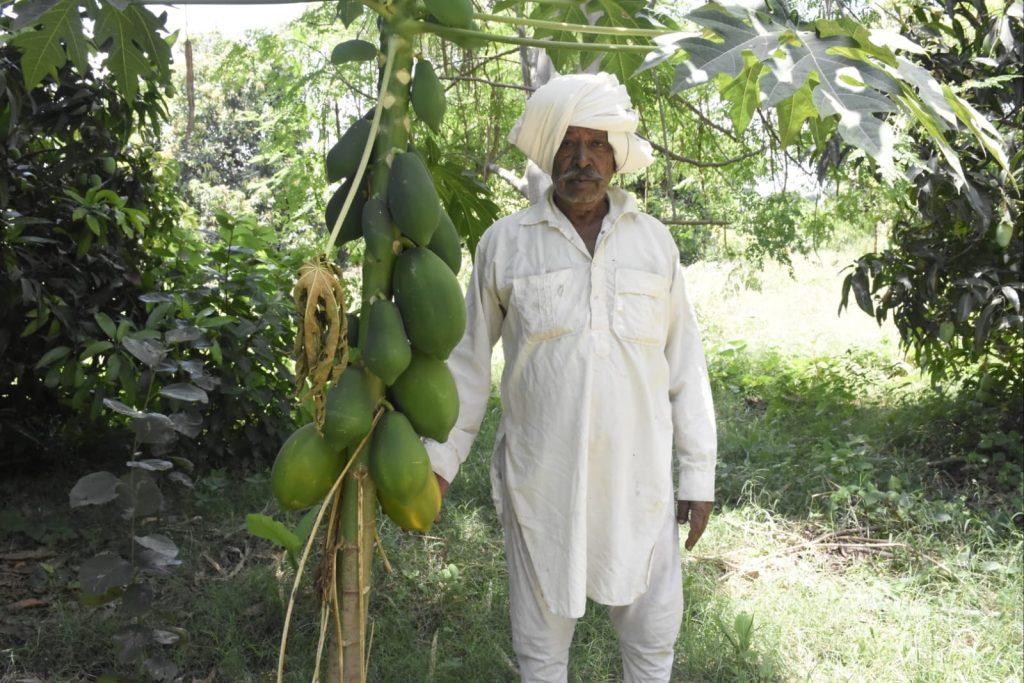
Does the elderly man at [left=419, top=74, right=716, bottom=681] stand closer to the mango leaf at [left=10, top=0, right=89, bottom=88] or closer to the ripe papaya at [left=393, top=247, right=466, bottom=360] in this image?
the ripe papaya at [left=393, top=247, right=466, bottom=360]

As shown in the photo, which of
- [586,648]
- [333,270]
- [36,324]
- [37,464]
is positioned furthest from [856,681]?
[37,464]

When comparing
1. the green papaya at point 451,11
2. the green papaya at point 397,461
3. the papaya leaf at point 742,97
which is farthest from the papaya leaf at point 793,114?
the green papaya at point 397,461

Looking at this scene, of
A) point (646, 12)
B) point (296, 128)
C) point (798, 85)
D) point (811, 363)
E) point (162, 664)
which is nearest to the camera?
point (798, 85)

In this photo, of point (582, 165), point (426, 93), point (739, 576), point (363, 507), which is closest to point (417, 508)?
point (363, 507)

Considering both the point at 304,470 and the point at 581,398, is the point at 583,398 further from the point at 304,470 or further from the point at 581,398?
the point at 304,470

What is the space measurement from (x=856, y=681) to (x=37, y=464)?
3505 mm

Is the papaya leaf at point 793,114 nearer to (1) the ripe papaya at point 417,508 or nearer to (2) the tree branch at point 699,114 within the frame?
(1) the ripe papaya at point 417,508

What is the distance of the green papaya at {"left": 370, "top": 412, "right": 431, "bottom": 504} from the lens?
1326 mm

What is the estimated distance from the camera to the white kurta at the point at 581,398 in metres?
2.22

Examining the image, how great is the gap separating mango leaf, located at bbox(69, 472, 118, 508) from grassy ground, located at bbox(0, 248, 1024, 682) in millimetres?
559

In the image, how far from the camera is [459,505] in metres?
4.34

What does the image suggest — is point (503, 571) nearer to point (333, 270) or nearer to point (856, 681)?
point (856, 681)

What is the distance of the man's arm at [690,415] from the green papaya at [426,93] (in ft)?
3.27

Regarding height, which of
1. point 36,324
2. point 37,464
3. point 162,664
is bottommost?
point 37,464
